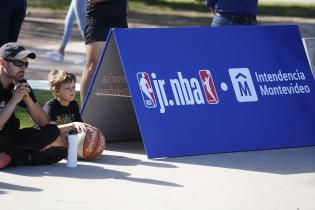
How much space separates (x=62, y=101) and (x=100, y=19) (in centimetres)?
123

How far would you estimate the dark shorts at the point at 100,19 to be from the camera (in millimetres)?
9250

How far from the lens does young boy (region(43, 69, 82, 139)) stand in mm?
8328

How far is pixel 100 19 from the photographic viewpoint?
9297 mm

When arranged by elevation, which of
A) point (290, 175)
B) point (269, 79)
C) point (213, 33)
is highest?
point (213, 33)

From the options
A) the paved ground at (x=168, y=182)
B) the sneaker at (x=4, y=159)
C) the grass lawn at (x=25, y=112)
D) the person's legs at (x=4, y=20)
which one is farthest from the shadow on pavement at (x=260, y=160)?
the person's legs at (x=4, y=20)

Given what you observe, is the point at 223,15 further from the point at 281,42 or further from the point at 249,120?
the point at 249,120

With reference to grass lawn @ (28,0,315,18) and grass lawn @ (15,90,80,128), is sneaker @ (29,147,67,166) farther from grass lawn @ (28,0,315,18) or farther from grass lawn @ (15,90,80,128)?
grass lawn @ (28,0,315,18)

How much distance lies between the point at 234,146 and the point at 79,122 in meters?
1.48

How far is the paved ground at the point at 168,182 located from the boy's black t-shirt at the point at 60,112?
0.46 metres

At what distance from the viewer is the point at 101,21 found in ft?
30.5

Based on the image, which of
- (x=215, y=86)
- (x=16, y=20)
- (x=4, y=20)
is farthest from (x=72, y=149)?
(x=16, y=20)

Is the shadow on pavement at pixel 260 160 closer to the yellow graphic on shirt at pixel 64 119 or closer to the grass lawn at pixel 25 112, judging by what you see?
the yellow graphic on shirt at pixel 64 119

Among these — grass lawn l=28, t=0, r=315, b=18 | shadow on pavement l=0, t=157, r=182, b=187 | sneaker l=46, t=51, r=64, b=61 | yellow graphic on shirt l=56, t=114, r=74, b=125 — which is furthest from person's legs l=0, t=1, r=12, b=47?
grass lawn l=28, t=0, r=315, b=18

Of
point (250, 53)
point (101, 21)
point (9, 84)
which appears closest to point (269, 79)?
point (250, 53)
